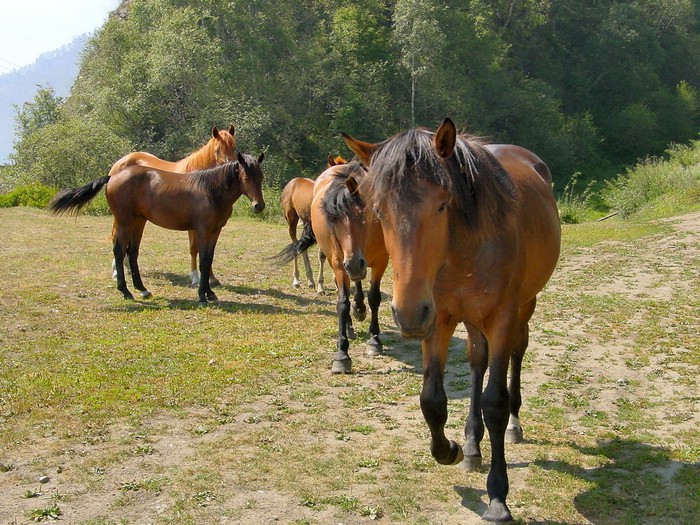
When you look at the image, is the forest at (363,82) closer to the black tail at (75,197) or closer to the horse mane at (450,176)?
the black tail at (75,197)

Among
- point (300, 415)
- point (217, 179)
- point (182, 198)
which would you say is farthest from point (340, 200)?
point (182, 198)

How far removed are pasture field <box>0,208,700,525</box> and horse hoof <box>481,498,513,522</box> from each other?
4.3 inches

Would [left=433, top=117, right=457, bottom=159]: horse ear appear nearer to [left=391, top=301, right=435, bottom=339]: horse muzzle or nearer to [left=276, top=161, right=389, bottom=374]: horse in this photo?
[left=391, top=301, right=435, bottom=339]: horse muzzle

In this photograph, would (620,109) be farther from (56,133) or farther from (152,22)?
(56,133)

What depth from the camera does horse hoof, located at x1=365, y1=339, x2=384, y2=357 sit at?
7.17 m

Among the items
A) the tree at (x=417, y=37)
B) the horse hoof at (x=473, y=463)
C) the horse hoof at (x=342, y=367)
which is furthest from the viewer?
the tree at (x=417, y=37)

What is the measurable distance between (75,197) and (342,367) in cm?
629

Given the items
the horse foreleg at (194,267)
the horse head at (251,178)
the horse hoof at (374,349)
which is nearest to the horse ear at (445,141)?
the horse hoof at (374,349)

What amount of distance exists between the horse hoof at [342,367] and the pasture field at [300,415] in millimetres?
107

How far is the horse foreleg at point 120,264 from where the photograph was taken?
955cm

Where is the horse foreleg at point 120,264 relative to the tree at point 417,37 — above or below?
below

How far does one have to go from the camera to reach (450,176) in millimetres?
3268

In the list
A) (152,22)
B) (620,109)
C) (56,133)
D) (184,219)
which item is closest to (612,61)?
(620,109)

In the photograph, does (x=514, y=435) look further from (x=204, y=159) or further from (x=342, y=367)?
(x=204, y=159)
